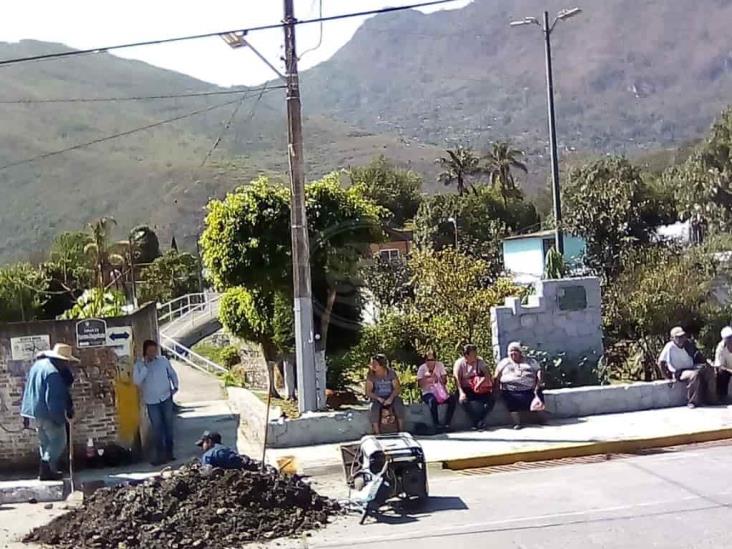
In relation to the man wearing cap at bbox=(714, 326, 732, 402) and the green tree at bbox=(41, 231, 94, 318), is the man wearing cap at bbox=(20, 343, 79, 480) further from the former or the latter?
the green tree at bbox=(41, 231, 94, 318)

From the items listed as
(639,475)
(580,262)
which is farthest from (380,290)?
(639,475)

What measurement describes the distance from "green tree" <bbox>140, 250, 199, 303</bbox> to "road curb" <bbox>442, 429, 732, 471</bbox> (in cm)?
4232

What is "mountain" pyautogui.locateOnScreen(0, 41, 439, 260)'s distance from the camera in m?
108

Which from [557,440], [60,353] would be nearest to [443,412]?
[557,440]

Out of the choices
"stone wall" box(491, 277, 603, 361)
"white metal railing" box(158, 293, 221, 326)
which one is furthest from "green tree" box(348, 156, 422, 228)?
"stone wall" box(491, 277, 603, 361)

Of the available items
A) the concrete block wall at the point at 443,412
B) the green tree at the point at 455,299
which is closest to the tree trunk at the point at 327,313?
the green tree at the point at 455,299

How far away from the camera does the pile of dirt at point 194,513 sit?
339 inches

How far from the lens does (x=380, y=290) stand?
90.1 feet

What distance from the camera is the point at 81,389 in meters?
12.3

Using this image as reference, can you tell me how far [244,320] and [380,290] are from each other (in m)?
9.57

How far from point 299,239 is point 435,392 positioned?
2.62 metres

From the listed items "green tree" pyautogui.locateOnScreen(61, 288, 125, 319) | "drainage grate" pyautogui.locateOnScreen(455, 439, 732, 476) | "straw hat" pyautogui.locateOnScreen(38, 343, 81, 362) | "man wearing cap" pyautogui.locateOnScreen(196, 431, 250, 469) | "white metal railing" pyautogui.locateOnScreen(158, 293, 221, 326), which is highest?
"green tree" pyautogui.locateOnScreen(61, 288, 125, 319)

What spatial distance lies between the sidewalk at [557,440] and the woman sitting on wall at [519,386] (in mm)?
279

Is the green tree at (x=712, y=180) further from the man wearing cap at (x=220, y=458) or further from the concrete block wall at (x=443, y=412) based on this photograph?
the man wearing cap at (x=220, y=458)
